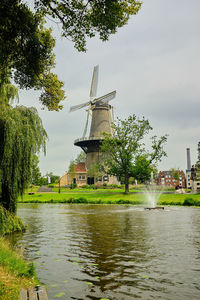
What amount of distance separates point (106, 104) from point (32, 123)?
5252 cm

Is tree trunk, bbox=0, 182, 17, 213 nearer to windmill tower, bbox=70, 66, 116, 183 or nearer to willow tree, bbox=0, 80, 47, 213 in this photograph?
willow tree, bbox=0, 80, 47, 213

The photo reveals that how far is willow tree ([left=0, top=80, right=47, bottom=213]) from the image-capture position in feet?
38.6

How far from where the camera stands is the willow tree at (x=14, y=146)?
11773 millimetres

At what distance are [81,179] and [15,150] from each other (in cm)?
5598

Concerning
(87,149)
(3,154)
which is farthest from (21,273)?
(87,149)

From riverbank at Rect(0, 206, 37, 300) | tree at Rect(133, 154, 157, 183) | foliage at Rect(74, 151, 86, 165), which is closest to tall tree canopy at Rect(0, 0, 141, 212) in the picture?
riverbank at Rect(0, 206, 37, 300)

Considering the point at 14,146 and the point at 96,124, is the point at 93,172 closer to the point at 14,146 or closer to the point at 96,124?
the point at 96,124

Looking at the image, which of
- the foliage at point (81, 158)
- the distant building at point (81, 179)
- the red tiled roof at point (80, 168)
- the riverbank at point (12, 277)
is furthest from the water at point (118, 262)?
the foliage at point (81, 158)

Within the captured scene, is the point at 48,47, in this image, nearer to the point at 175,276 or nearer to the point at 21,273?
the point at 21,273

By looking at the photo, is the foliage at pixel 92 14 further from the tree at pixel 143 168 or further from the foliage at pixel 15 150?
the tree at pixel 143 168

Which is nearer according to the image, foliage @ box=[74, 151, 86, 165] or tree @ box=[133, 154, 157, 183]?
tree @ box=[133, 154, 157, 183]

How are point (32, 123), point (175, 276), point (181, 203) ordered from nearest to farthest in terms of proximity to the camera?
point (175, 276) < point (32, 123) < point (181, 203)

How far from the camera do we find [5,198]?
489 inches

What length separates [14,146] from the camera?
12.2m
